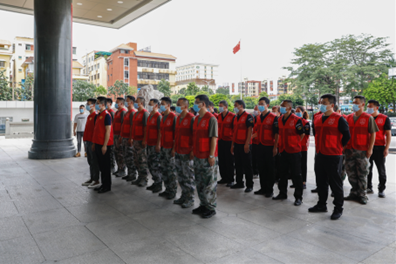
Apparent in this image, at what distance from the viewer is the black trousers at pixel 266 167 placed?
5.31 meters

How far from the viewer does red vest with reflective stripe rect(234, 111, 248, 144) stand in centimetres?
578

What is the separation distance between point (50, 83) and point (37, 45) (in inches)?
48.6

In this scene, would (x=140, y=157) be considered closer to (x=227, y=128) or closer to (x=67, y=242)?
(x=227, y=128)

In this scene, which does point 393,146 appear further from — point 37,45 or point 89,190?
point 37,45

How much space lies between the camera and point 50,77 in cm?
926

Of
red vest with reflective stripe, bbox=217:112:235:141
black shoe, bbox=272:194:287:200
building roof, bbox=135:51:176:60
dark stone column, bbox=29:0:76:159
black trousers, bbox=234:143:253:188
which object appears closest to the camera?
black shoe, bbox=272:194:287:200

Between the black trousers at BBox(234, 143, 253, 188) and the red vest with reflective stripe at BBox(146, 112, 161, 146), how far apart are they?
1635 mm

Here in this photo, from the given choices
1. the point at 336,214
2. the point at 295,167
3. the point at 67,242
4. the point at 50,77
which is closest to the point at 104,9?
the point at 50,77

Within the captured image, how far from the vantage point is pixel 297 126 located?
15.9 feet

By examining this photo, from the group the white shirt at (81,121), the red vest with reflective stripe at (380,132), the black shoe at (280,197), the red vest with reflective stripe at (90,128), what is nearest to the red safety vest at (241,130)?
the black shoe at (280,197)

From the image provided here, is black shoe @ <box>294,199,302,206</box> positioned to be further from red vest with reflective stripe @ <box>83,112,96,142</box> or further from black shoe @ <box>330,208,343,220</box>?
red vest with reflective stripe @ <box>83,112,96,142</box>

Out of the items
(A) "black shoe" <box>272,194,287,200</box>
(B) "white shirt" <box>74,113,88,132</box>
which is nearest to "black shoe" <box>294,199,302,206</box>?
(A) "black shoe" <box>272,194,287,200</box>

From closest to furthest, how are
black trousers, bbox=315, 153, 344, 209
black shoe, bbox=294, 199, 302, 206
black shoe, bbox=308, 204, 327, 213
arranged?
black trousers, bbox=315, 153, 344, 209
black shoe, bbox=308, 204, 327, 213
black shoe, bbox=294, 199, 302, 206

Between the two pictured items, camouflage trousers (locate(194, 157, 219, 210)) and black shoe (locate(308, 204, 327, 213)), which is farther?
black shoe (locate(308, 204, 327, 213))
